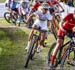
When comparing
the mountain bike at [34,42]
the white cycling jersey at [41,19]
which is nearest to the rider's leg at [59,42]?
the mountain bike at [34,42]

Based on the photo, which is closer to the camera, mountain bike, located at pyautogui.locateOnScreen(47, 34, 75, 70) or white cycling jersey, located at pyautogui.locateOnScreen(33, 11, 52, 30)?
mountain bike, located at pyautogui.locateOnScreen(47, 34, 75, 70)

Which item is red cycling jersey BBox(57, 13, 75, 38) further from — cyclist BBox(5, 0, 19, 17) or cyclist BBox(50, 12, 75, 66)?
cyclist BBox(5, 0, 19, 17)

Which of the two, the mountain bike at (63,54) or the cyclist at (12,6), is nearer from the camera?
the mountain bike at (63,54)

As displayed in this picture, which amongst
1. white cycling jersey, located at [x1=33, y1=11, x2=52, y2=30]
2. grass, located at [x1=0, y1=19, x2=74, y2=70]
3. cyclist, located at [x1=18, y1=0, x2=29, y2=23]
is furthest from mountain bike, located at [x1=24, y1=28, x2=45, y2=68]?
cyclist, located at [x1=18, y1=0, x2=29, y2=23]

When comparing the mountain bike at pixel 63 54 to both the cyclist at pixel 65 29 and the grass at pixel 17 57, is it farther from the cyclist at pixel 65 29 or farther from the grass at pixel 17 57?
the grass at pixel 17 57

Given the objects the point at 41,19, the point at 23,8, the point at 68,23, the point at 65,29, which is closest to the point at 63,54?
the point at 65,29

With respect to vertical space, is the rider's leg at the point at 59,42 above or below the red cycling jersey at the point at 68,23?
below

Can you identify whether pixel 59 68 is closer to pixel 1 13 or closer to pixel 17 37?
pixel 17 37

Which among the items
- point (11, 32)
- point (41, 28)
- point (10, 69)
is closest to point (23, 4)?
point (11, 32)

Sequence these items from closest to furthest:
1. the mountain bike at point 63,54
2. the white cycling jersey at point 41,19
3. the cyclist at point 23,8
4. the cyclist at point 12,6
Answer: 1. the mountain bike at point 63,54
2. the white cycling jersey at point 41,19
3. the cyclist at point 23,8
4. the cyclist at point 12,6

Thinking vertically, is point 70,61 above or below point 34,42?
below

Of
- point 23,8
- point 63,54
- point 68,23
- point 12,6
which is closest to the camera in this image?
point 63,54

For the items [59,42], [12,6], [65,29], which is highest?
[65,29]

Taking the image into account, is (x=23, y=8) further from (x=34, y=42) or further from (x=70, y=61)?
(x=70, y=61)
